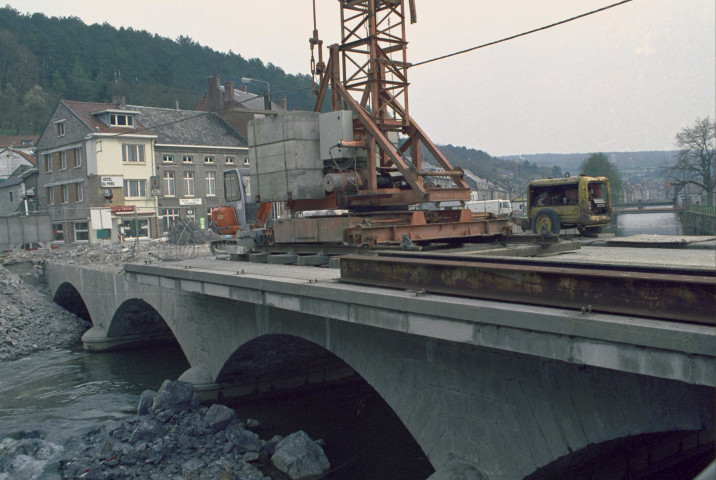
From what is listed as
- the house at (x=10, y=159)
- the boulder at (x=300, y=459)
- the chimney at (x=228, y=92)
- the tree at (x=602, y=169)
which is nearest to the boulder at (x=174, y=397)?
the boulder at (x=300, y=459)

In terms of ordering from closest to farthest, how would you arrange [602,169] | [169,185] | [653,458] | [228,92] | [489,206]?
1. [653,458]
2. [602,169]
3. [489,206]
4. [169,185]
5. [228,92]

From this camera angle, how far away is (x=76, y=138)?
46.2m

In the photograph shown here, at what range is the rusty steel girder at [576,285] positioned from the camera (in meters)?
4.72

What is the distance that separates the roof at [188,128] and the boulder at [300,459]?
41145 millimetres

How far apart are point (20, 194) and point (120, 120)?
48.9ft

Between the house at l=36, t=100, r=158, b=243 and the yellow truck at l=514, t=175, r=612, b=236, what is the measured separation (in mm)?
30452

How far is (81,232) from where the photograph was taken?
4466 centimetres

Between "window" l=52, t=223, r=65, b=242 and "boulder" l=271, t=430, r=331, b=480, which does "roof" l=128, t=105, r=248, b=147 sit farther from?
"boulder" l=271, t=430, r=331, b=480

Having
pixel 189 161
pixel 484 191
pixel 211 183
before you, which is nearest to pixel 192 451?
pixel 189 161

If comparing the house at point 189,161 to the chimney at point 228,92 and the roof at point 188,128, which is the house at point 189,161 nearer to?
the roof at point 188,128

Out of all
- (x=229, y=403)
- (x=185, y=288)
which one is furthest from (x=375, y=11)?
(x=229, y=403)

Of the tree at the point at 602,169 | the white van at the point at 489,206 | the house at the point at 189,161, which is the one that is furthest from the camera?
the house at the point at 189,161

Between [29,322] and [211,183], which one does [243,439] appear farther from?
[211,183]

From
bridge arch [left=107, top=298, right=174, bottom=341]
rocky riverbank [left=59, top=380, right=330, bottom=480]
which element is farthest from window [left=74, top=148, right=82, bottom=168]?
rocky riverbank [left=59, top=380, right=330, bottom=480]
